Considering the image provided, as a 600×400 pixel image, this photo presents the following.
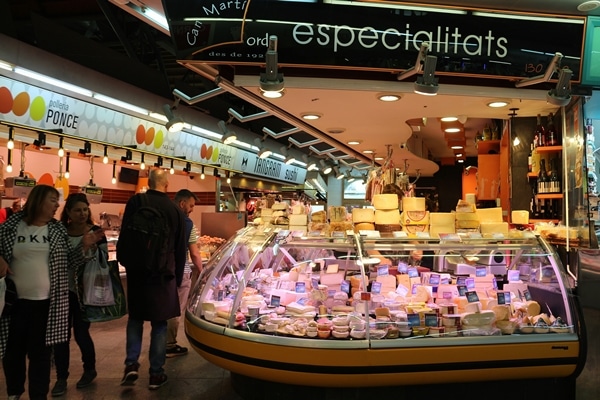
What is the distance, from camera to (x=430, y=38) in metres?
4.39

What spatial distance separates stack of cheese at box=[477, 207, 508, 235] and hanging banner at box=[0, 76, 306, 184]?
224 inches

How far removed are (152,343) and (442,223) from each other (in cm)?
318

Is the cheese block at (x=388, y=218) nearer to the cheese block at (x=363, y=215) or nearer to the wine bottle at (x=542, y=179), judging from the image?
the cheese block at (x=363, y=215)

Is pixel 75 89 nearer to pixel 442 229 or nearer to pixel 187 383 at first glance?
pixel 187 383

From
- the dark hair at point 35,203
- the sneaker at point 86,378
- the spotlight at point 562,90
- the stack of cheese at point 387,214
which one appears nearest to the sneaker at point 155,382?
the sneaker at point 86,378

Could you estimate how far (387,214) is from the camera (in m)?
5.77

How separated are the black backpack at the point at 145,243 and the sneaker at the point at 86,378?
1.06 m

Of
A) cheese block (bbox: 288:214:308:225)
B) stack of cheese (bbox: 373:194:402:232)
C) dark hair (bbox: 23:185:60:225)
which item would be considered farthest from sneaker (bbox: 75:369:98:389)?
stack of cheese (bbox: 373:194:402:232)

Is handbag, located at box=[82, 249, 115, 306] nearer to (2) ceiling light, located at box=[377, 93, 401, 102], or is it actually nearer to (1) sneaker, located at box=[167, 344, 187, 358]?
(1) sneaker, located at box=[167, 344, 187, 358]

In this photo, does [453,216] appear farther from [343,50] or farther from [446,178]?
[446,178]

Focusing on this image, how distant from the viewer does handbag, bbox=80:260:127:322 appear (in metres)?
4.37

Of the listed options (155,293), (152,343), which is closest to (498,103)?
(155,293)

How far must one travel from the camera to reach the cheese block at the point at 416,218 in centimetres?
566

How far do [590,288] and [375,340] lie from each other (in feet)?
5.78
